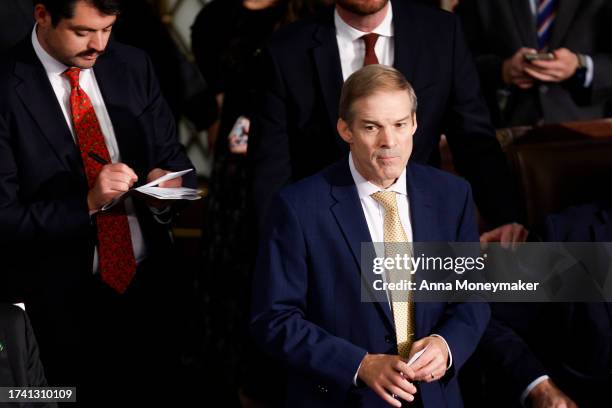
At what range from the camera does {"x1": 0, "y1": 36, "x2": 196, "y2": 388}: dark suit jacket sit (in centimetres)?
269

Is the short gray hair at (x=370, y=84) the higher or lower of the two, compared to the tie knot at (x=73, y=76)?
lower

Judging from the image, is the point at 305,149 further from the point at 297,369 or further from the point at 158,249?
the point at 297,369

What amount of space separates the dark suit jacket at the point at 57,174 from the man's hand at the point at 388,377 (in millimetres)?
787

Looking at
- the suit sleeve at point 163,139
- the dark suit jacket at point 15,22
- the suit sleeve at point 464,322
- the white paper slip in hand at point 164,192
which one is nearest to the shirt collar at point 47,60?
the dark suit jacket at point 15,22

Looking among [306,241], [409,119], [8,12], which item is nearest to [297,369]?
[306,241]

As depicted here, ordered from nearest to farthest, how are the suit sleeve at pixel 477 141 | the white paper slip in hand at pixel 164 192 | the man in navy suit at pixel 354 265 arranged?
the man in navy suit at pixel 354 265 < the white paper slip in hand at pixel 164 192 < the suit sleeve at pixel 477 141

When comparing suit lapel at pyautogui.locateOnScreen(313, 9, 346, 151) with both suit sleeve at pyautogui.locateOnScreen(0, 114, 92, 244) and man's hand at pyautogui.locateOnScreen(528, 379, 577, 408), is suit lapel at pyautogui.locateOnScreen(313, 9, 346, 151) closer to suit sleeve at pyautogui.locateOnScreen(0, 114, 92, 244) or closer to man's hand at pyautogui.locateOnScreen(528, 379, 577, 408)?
suit sleeve at pyautogui.locateOnScreen(0, 114, 92, 244)

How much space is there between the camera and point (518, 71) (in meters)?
3.66

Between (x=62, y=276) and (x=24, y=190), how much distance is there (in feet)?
0.83

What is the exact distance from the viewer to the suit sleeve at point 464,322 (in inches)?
98.3

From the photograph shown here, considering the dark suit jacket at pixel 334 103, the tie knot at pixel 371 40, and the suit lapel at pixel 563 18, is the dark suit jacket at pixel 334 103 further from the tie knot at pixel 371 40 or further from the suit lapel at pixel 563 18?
the suit lapel at pixel 563 18

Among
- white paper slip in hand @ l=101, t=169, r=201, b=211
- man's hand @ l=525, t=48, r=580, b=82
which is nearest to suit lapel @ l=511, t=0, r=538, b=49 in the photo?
man's hand @ l=525, t=48, r=580, b=82

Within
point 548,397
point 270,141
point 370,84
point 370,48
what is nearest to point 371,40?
point 370,48

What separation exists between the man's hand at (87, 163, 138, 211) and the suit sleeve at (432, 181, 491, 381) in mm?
821
